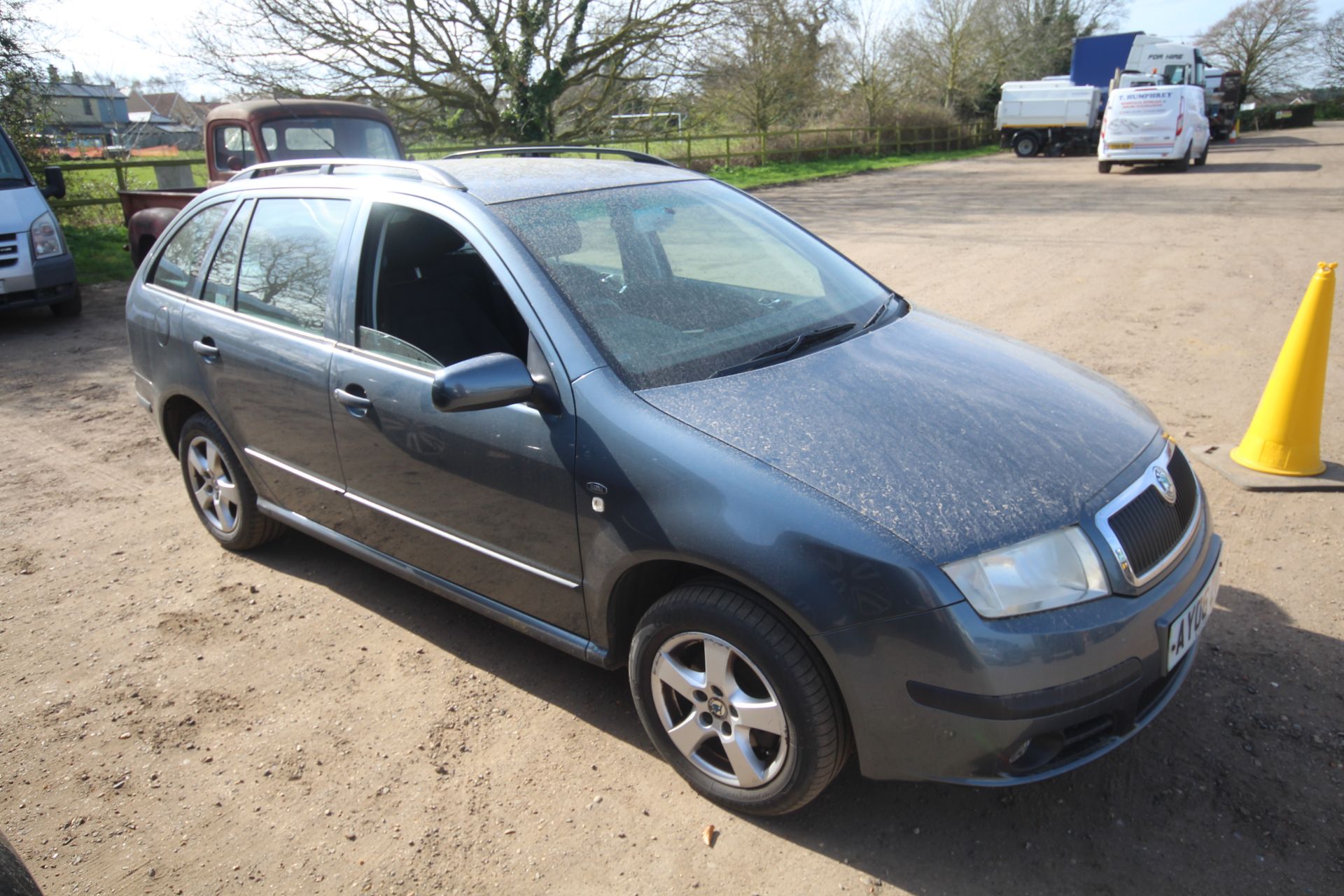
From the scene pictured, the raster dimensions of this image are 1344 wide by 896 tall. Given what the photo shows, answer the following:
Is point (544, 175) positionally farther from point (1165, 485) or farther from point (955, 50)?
point (955, 50)

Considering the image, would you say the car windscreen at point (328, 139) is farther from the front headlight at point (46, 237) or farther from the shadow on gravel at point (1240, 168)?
the shadow on gravel at point (1240, 168)

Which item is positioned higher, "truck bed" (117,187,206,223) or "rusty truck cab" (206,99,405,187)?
"rusty truck cab" (206,99,405,187)

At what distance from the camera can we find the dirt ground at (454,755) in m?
2.50

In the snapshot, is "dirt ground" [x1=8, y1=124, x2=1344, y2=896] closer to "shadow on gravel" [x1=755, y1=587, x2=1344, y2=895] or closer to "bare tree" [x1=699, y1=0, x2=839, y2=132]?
"shadow on gravel" [x1=755, y1=587, x2=1344, y2=895]

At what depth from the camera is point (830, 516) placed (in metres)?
2.26

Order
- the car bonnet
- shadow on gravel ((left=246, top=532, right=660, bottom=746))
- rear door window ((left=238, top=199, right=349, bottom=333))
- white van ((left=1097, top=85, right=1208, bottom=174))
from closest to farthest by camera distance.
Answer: the car bonnet, shadow on gravel ((left=246, top=532, right=660, bottom=746)), rear door window ((left=238, top=199, right=349, bottom=333)), white van ((left=1097, top=85, right=1208, bottom=174))

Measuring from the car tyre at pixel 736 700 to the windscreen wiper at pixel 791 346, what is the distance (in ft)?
2.39

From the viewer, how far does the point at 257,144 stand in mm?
9562

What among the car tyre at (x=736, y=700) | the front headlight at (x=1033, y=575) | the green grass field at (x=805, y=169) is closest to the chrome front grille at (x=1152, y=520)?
the front headlight at (x=1033, y=575)

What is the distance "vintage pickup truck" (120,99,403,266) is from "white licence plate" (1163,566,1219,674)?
9482mm

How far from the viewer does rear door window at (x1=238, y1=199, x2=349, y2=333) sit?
3.51 m

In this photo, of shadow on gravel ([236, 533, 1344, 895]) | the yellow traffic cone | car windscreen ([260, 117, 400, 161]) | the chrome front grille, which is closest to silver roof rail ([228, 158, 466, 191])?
shadow on gravel ([236, 533, 1344, 895])

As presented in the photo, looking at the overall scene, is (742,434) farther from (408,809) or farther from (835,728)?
(408,809)

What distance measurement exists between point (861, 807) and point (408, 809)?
1355mm
